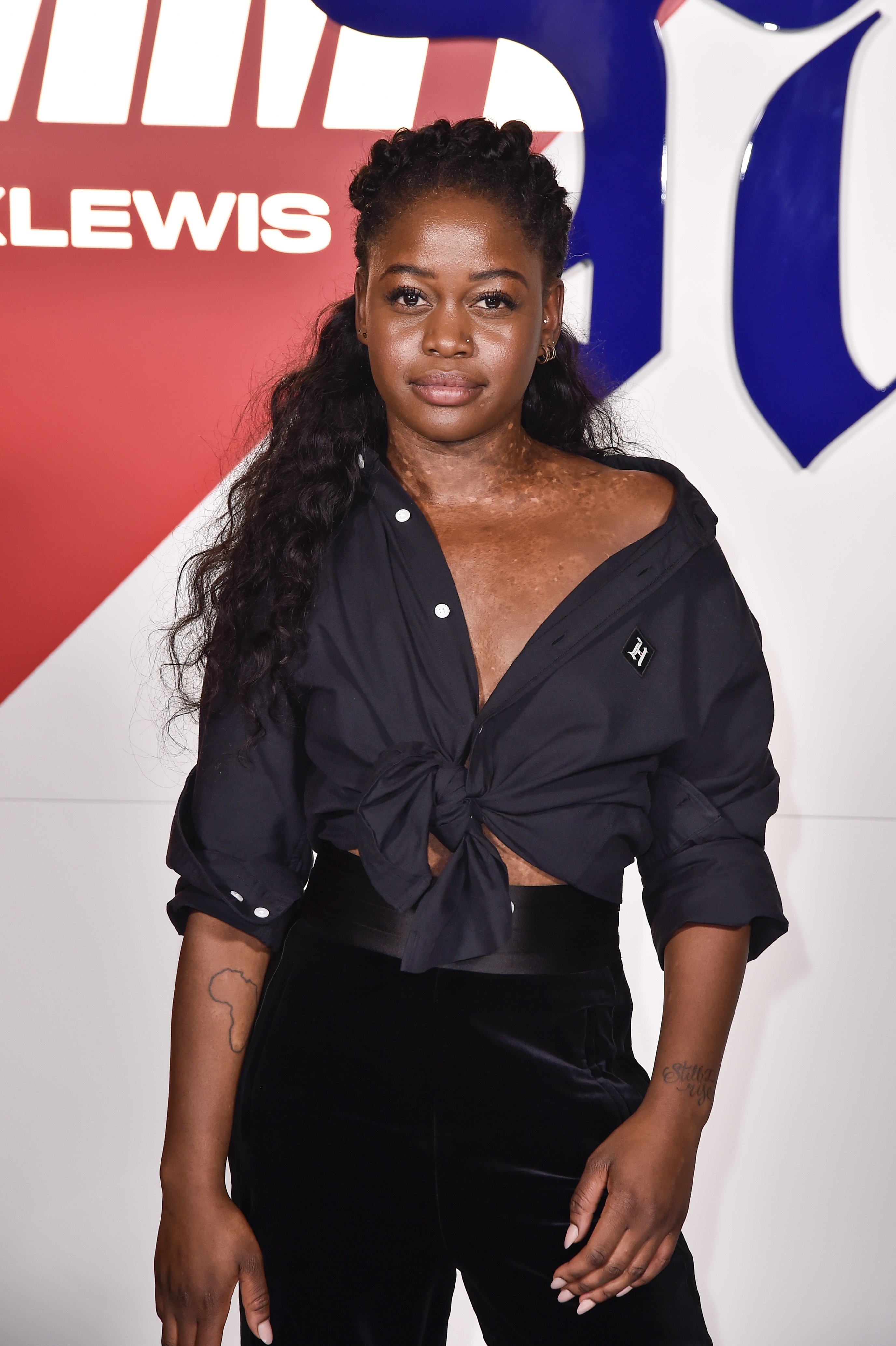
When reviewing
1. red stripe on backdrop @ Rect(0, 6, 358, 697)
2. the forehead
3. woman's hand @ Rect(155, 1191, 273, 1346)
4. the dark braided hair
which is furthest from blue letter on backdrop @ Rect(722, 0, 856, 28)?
woman's hand @ Rect(155, 1191, 273, 1346)

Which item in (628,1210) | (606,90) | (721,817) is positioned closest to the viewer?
(628,1210)

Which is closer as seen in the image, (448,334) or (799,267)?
(448,334)

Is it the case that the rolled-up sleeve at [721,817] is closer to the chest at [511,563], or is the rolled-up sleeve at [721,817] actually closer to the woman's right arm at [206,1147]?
the chest at [511,563]

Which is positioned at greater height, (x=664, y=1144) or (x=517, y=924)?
(x=517, y=924)

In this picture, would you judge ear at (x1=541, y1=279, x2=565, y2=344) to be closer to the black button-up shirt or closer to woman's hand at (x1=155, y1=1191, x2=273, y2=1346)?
the black button-up shirt

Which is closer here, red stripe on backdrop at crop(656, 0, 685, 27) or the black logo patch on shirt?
the black logo patch on shirt

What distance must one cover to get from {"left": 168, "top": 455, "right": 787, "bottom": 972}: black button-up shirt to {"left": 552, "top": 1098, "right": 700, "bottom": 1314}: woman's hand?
197 millimetres

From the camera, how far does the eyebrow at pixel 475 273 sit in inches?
45.4

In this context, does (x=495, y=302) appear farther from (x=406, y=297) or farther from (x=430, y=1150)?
(x=430, y=1150)

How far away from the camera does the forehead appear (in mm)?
1151

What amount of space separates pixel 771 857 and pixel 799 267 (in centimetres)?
95

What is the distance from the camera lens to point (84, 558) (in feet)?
6.52

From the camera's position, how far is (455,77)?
1909mm

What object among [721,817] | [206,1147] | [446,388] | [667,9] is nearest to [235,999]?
[206,1147]
